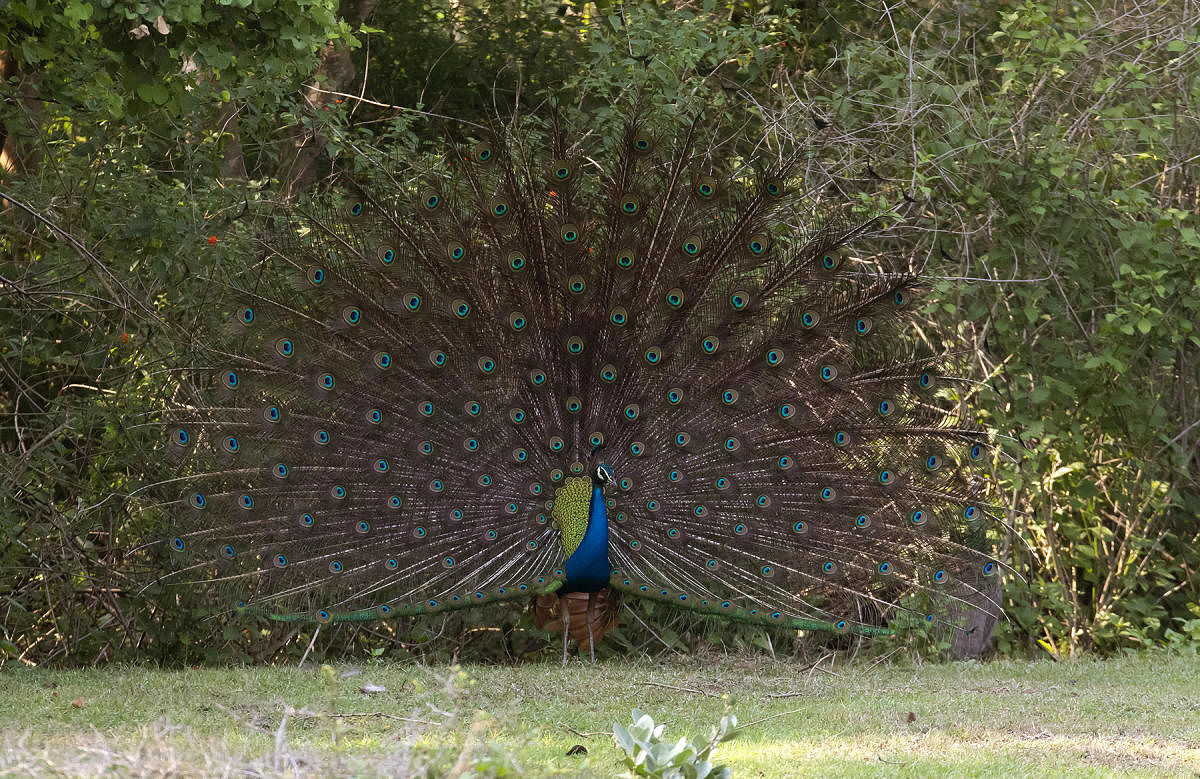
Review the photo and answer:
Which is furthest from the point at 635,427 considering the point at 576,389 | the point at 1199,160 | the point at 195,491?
the point at 1199,160

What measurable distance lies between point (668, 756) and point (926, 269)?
4.86 m

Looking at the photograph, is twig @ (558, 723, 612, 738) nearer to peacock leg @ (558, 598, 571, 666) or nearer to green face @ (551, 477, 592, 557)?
green face @ (551, 477, 592, 557)

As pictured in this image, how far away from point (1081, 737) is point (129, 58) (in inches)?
181

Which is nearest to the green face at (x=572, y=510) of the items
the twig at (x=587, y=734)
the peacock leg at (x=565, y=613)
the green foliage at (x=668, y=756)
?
the peacock leg at (x=565, y=613)

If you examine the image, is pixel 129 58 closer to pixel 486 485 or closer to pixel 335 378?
pixel 335 378

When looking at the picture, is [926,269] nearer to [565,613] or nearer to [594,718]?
[565,613]

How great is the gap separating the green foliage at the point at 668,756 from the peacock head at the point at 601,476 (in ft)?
10.3

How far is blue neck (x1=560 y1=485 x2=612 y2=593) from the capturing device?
673 cm

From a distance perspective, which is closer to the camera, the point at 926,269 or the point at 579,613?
the point at 579,613

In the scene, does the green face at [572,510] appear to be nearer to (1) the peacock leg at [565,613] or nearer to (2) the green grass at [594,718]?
(1) the peacock leg at [565,613]

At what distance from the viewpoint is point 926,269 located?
25.3 feet

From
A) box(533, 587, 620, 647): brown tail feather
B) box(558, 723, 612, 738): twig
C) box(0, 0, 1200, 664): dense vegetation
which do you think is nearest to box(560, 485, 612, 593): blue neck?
box(533, 587, 620, 647): brown tail feather

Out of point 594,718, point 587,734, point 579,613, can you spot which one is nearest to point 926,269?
point 579,613

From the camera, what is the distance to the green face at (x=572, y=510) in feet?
A: 22.2
